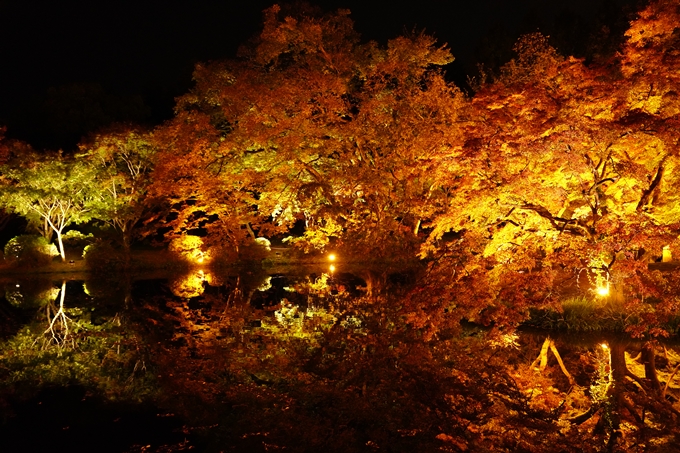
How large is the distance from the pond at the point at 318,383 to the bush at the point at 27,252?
18.4ft

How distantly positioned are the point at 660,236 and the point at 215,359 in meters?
7.18

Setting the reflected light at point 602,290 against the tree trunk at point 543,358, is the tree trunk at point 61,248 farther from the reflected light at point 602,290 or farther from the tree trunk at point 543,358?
the reflected light at point 602,290

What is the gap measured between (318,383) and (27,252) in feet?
47.2

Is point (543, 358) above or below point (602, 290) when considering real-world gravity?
below

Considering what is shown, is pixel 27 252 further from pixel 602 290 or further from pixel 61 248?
pixel 602 290

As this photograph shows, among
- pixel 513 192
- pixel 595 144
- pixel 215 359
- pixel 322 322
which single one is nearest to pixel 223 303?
pixel 322 322

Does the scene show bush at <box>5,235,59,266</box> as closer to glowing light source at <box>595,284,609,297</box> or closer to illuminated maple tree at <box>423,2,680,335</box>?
illuminated maple tree at <box>423,2,680,335</box>

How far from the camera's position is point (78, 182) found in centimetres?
1898

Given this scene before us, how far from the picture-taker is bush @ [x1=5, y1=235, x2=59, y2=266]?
61.6 feet

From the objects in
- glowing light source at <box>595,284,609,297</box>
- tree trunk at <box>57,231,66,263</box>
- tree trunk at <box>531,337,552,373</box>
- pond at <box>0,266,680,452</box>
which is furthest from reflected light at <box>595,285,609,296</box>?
tree trunk at <box>57,231,66,263</box>

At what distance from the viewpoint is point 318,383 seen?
8.27 meters

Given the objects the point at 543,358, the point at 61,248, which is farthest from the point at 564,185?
the point at 61,248

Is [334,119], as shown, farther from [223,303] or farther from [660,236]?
[660,236]

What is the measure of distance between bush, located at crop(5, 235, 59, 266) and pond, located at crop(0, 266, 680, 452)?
5.60 meters
